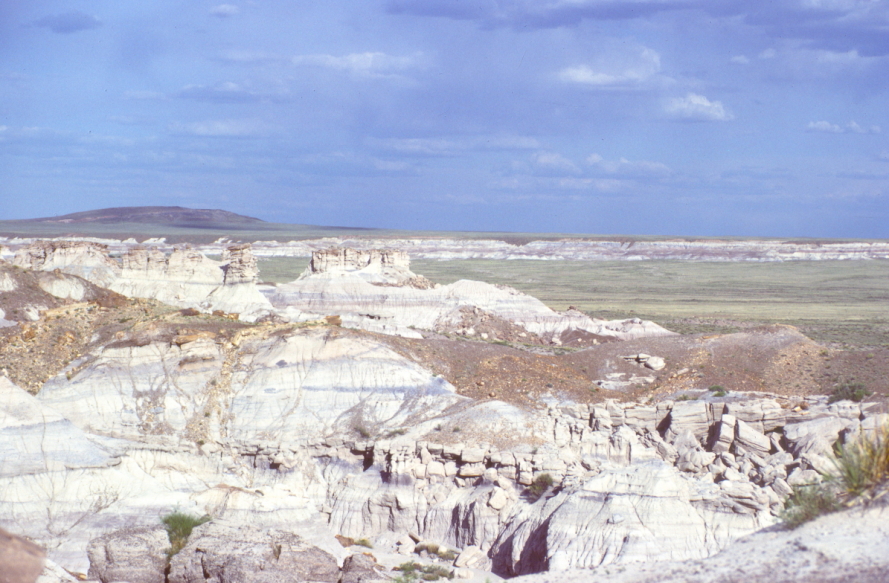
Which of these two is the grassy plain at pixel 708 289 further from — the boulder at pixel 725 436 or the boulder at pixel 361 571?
the boulder at pixel 361 571

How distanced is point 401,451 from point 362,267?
152 ft

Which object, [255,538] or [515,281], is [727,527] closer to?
[255,538]

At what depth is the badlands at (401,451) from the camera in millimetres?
19109

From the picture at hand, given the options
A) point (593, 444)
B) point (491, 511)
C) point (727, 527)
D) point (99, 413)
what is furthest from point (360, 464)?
point (727, 527)

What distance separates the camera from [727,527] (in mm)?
20016

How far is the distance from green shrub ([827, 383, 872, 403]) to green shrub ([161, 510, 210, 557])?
787 inches

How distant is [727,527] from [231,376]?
16259 mm

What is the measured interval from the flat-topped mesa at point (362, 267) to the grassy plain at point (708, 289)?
2037cm

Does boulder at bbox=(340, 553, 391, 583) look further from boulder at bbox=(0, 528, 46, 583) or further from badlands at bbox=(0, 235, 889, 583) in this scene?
boulder at bbox=(0, 528, 46, 583)

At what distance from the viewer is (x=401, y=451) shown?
24438 millimetres

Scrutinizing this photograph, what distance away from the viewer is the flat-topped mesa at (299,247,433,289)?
66562mm

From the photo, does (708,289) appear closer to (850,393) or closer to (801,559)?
(850,393)

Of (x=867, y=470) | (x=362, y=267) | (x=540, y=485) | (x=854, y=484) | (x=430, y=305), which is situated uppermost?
(x=362, y=267)

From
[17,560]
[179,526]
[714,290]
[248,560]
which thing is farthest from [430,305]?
[714,290]
